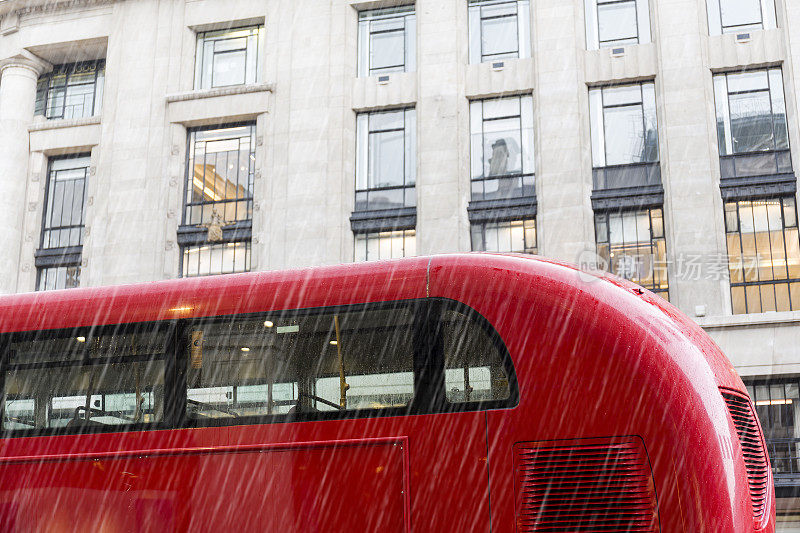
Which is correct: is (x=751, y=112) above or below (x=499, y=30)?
below

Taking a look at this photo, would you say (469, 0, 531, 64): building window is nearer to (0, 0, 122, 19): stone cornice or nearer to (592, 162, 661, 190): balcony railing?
(592, 162, 661, 190): balcony railing

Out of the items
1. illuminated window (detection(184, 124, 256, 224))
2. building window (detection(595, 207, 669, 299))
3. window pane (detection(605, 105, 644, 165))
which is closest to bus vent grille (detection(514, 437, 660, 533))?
building window (detection(595, 207, 669, 299))

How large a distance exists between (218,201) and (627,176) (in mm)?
11350

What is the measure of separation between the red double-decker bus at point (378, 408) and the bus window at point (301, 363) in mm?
17

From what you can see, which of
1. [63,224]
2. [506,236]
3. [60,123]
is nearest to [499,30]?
[506,236]

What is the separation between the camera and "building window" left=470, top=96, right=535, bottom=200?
832 inches

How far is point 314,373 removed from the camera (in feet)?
21.6

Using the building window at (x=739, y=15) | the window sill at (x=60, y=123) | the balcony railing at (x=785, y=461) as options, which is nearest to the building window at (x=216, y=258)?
the window sill at (x=60, y=123)

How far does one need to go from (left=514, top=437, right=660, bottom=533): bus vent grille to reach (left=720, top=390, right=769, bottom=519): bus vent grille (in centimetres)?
84

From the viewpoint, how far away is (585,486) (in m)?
5.71

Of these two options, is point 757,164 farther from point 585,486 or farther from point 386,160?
point 585,486

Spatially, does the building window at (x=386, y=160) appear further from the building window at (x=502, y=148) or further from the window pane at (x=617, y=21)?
the window pane at (x=617, y=21)

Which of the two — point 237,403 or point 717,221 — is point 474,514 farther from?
point 717,221

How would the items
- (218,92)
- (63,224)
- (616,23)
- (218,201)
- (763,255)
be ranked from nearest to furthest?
(763,255) → (616,23) → (218,201) → (218,92) → (63,224)
